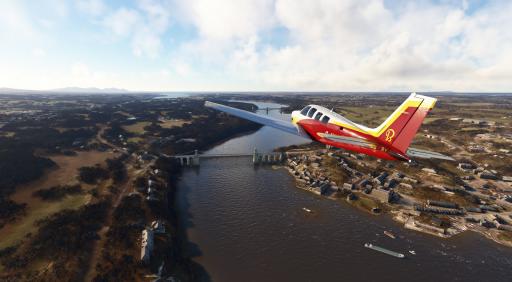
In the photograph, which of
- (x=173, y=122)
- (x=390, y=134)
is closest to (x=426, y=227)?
(x=390, y=134)

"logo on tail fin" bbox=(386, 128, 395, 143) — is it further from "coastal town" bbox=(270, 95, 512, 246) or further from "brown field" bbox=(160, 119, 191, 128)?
"brown field" bbox=(160, 119, 191, 128)

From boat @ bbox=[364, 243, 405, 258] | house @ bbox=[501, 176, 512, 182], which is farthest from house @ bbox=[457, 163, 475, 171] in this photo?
boat @ bbox=[364, 243, 405, 258]

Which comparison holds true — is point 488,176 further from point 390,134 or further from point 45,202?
point 45,202

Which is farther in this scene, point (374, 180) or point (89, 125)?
point (89, 125)

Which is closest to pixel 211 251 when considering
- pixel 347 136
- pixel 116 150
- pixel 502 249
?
pixel 347 136

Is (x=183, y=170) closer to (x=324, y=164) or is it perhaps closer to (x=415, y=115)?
(x=324, y=164)

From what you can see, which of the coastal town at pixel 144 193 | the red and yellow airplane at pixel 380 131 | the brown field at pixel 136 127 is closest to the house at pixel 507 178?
the coastal town at pixel 144 193

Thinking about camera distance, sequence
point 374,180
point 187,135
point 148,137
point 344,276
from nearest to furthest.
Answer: point 344,276
point 374,180
point 148,137
point 187,135
